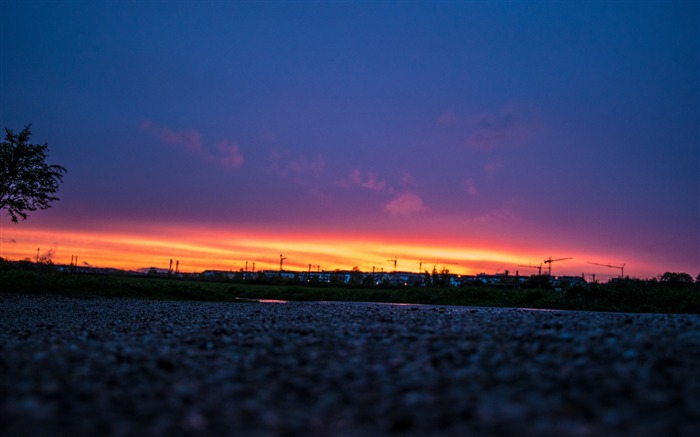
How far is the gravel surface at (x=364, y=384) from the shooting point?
5.51 m

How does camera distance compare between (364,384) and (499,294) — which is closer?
(364,384)

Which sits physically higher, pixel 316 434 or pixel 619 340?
pixel 619 340

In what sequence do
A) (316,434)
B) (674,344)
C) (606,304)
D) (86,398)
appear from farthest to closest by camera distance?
(606,304) → (674,344) → (86,398) → (316,434)

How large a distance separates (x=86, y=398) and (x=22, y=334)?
28.9 feet

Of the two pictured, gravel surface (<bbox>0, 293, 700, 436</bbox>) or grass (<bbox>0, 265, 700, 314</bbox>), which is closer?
gravel surface (<bbox>0, 293, 700, 436</bbox>)

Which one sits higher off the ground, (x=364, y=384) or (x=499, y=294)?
(x=499, y=294)

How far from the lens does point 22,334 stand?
13508 mm

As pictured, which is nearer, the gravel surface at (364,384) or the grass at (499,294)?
the gravel surface at (364,384)

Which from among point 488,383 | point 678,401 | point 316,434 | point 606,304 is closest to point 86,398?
point 316,434

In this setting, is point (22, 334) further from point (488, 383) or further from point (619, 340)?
point (619, 340)

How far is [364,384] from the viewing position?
22.9 ft

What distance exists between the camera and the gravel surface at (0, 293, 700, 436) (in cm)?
551

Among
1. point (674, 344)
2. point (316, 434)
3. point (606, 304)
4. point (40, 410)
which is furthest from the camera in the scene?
point (606, 304)

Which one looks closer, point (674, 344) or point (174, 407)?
point (174, 407)
